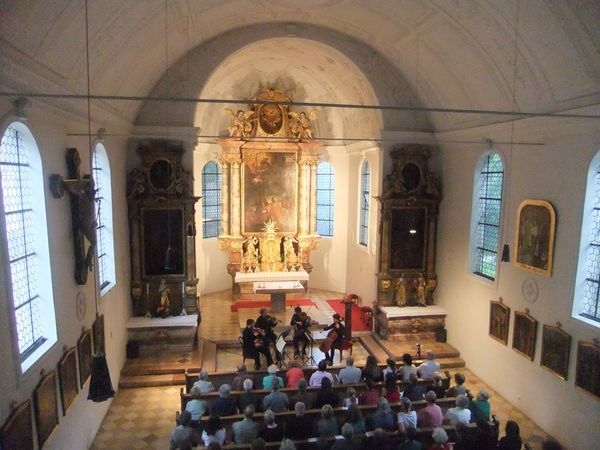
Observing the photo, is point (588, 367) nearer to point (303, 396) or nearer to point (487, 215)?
point (487, 215)

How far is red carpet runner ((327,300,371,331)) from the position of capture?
15.4m

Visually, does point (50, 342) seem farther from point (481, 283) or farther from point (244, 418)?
point (481, 283)

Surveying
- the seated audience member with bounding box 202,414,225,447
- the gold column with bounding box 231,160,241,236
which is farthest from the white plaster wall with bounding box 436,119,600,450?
the gold column with bounding box 231,160,241,236

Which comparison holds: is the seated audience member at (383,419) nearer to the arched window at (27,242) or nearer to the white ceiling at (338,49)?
the arched window at (27,242)

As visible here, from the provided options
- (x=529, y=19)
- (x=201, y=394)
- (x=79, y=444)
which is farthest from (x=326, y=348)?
(x=529, y=19)

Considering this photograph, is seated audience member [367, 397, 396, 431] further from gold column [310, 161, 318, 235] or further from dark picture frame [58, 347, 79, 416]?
gold column [310, 161, 318, 235]

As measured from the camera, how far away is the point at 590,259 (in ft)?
29.4

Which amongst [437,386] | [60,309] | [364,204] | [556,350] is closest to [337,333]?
[437,386]

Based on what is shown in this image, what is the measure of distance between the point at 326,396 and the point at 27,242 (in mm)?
5415

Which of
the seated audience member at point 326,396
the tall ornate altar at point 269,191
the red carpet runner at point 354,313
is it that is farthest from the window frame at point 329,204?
the seated audience member at point 326,396

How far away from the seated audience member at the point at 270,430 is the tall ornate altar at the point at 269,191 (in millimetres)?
11026

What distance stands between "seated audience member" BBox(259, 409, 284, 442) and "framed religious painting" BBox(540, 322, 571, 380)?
5789 mm

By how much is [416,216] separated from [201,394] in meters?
8.55

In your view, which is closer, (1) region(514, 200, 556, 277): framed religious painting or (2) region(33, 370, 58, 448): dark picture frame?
(2) region(33, 370, 58, 448): dark picture frame
